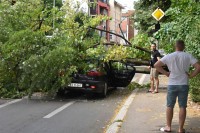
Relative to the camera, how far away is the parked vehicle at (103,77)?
42.8 ft

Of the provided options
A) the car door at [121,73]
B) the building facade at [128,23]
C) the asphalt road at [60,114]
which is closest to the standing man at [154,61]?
the car door at [121,73]

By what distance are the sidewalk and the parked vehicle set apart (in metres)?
1.39

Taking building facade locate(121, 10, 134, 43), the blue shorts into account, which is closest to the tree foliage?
the blue shorts

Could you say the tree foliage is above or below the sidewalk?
above

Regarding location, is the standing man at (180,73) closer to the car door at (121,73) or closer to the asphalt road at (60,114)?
the asphalt road at (60,114)

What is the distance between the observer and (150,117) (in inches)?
364

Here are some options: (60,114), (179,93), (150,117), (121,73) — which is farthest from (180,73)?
(121,73)

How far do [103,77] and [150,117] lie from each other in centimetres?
445

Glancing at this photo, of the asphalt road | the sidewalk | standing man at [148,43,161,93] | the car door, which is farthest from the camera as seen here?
the car door

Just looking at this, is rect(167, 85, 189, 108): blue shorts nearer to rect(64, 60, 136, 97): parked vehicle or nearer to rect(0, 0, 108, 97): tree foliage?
rect(0, 0, 108, 97): tree foliage

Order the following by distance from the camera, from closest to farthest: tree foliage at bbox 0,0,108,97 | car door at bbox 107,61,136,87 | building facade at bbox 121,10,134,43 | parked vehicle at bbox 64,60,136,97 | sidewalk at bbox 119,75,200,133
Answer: sidewalk at bbox 119,75,200,133, tree foliage at bbox 0,0,108,97, parked vehicle at bbox 64,60,136,97, car door at bbox 107,61,136,87, building facade at bbox 121,10,134,43

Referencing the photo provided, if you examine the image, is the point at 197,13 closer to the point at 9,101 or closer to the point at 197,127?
the point at 197,127

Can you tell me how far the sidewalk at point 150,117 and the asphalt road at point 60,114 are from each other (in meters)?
0.57

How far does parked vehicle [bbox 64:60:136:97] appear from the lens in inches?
Result: 513
